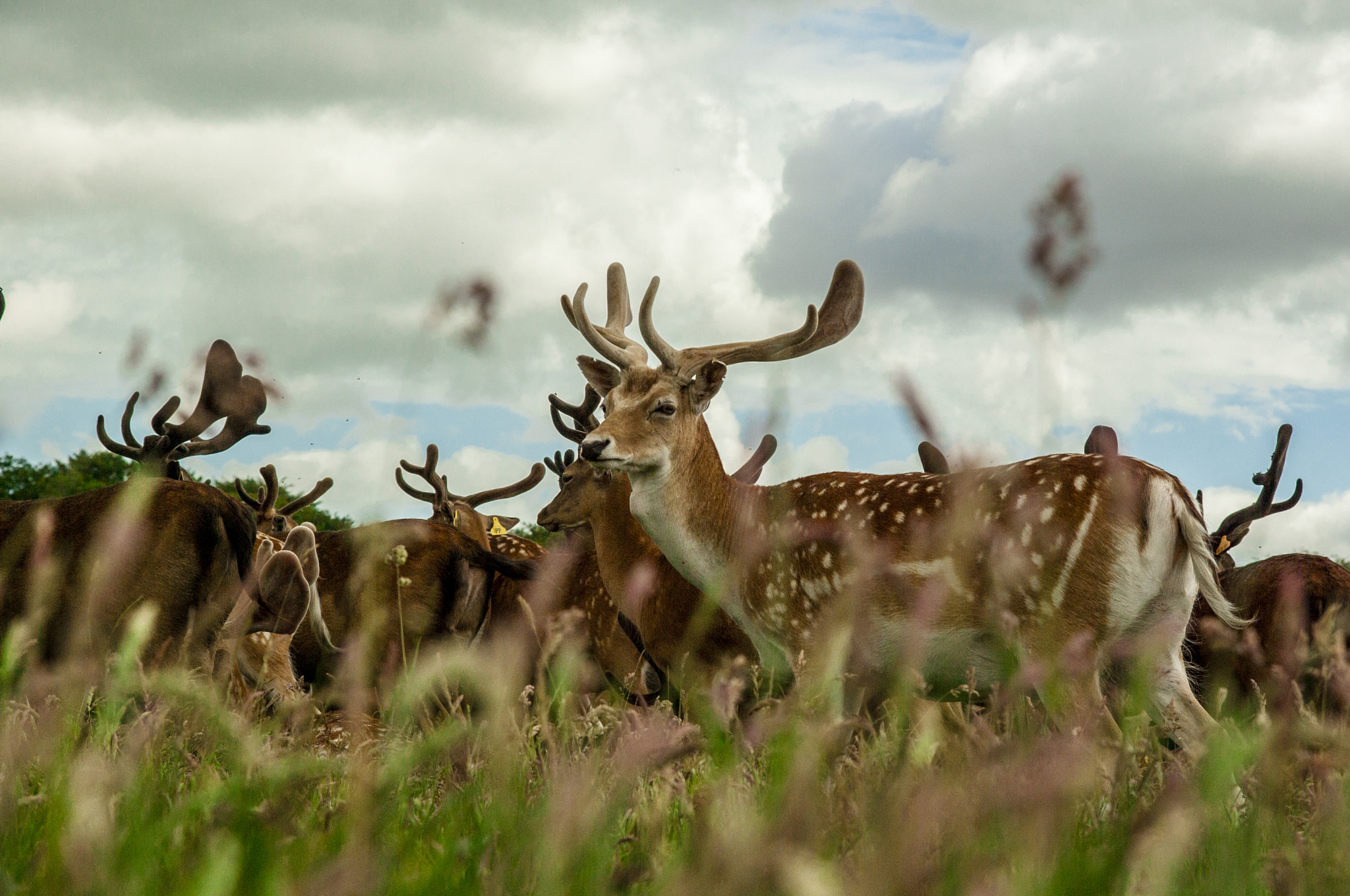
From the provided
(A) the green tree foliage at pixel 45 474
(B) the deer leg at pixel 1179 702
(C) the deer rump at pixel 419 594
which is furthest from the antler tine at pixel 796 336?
(A) the green tree foliage at pixel 45 474

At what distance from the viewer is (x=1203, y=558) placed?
4902mm

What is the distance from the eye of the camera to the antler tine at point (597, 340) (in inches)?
264

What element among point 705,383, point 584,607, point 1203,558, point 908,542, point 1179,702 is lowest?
point 1179,702

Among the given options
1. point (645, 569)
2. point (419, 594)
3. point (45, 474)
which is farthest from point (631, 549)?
point (45, 474)

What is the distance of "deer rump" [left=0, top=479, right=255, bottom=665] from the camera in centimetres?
484

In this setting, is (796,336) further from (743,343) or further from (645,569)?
(645,569)

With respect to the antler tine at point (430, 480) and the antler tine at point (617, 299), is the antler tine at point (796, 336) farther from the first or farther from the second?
the antler tine at point (430, 480)

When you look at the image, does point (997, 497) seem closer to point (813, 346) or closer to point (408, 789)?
point (813, 346)

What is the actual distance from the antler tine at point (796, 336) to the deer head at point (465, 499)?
15.3 ft

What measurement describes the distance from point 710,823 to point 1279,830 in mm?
1386

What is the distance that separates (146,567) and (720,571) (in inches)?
107

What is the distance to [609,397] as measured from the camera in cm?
639

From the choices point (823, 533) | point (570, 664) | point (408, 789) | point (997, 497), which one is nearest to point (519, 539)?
point (823, 533)

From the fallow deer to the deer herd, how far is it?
0.7 inches
